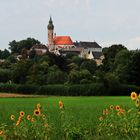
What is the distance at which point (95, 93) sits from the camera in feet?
248

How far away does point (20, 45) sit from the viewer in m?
188

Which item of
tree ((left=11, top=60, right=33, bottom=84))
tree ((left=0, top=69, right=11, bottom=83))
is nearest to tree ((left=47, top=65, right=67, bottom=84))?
tree ((left=11, top=60, right=33, bottom=84))

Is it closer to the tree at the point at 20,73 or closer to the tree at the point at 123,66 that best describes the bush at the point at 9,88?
the tree at the point at 20,73

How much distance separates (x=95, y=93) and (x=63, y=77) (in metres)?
15.5

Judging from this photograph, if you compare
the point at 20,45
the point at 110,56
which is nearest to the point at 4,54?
the point at 20,45

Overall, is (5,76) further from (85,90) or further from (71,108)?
(71,108)

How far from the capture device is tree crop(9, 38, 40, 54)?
18625cm

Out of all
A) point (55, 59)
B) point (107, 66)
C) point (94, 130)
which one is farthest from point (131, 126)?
point (55, 59)

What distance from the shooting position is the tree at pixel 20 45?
186250 mm

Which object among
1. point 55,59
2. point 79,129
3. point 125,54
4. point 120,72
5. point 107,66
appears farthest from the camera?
point 55,59

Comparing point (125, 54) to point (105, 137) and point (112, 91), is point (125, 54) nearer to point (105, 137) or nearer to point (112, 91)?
point (112, 91)

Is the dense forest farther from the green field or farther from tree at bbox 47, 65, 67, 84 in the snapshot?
the green field

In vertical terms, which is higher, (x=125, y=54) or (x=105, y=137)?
(x=125, y=54)

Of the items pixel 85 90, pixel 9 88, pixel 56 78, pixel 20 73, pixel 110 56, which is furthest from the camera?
pixel 110 56
